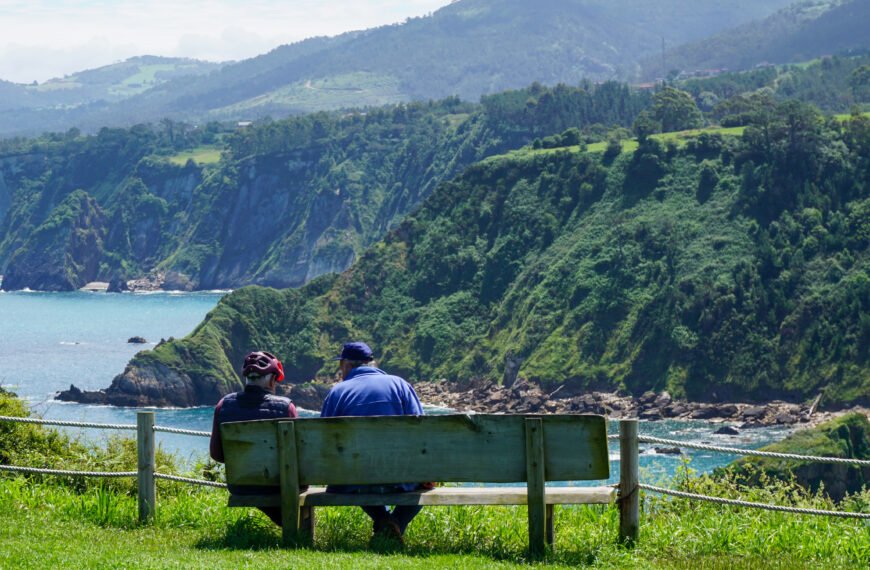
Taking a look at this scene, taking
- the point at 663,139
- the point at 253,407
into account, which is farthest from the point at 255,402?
the point at 663,139

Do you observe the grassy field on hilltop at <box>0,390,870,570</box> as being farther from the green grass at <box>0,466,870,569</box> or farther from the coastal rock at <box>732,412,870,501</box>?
→ the coastal rock at <box>732,412,870,501</box>

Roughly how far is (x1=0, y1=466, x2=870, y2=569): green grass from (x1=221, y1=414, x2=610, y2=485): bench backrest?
1.86ft

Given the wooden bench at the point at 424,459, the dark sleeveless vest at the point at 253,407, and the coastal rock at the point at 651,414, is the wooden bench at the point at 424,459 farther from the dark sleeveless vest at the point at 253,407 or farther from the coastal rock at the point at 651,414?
the coastal rock at the point at 651,414

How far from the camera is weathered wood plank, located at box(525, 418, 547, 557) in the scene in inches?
385

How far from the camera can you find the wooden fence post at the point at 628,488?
10.3 meters

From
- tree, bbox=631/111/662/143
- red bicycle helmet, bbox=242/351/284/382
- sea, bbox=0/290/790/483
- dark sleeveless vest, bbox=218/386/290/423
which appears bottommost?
sea, bbox=0/290/790/483

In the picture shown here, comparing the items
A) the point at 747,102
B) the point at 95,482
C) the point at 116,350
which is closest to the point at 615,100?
the point at 747,102

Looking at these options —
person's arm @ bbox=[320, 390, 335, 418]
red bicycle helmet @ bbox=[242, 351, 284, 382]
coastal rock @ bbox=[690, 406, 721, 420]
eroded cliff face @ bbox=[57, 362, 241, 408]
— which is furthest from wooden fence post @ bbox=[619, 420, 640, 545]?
eroded cliff face @ bbox=[57, 362, 241, 408]

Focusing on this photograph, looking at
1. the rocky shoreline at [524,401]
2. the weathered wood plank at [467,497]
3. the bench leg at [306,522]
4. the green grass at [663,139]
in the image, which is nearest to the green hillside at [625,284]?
the rocky shoreline at [524,401]

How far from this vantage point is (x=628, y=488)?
10312 mm

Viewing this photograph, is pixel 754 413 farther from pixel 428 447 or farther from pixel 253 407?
pixel 428 447

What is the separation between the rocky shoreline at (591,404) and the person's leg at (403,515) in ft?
278

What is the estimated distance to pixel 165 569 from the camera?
9234mm

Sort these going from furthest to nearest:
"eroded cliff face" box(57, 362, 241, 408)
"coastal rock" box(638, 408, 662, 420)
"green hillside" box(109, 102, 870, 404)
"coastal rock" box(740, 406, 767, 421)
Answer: "eroded cliff face" box(57, 362, 241, 408) < "green hillside" box(109, 102, 870, 404) < "coastal rock" box(638, 408, 662, 420) < "coastal rock" box(740, 406, 767, 421)
